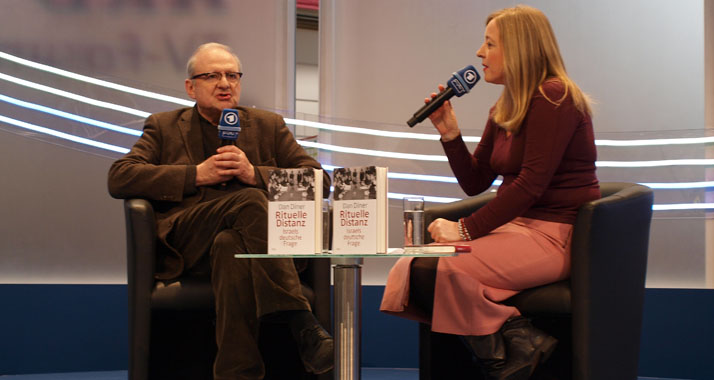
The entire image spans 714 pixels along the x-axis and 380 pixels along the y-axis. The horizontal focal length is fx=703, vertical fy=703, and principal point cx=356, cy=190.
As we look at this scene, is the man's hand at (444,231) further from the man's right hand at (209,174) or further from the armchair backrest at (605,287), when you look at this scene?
the man's right hand at (209,174)

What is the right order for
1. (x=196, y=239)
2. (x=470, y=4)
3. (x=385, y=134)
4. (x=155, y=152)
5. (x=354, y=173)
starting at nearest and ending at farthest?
(x=354, y=173), (x=196, y=239), (x=155, y=152), (x=385, y=134), (x=470, y=4)

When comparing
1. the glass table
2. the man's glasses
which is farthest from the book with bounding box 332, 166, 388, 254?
the man's glasses

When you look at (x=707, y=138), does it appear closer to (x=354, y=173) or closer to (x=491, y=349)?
(x=491, y=349)

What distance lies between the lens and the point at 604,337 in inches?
82.0

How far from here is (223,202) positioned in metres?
2.45

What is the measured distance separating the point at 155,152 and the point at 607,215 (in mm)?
1711

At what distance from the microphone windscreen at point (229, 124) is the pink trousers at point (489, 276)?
74cm

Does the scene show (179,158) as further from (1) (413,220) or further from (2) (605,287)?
(2) (605,287)

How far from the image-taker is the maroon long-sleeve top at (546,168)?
7.16 feet

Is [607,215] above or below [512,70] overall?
below

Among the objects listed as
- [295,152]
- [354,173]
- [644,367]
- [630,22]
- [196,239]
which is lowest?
[644,367]

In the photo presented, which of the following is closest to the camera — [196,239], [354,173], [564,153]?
[354,173]

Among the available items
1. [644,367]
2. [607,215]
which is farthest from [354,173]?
[644,367]

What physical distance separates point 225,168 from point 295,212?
2.62 ft
